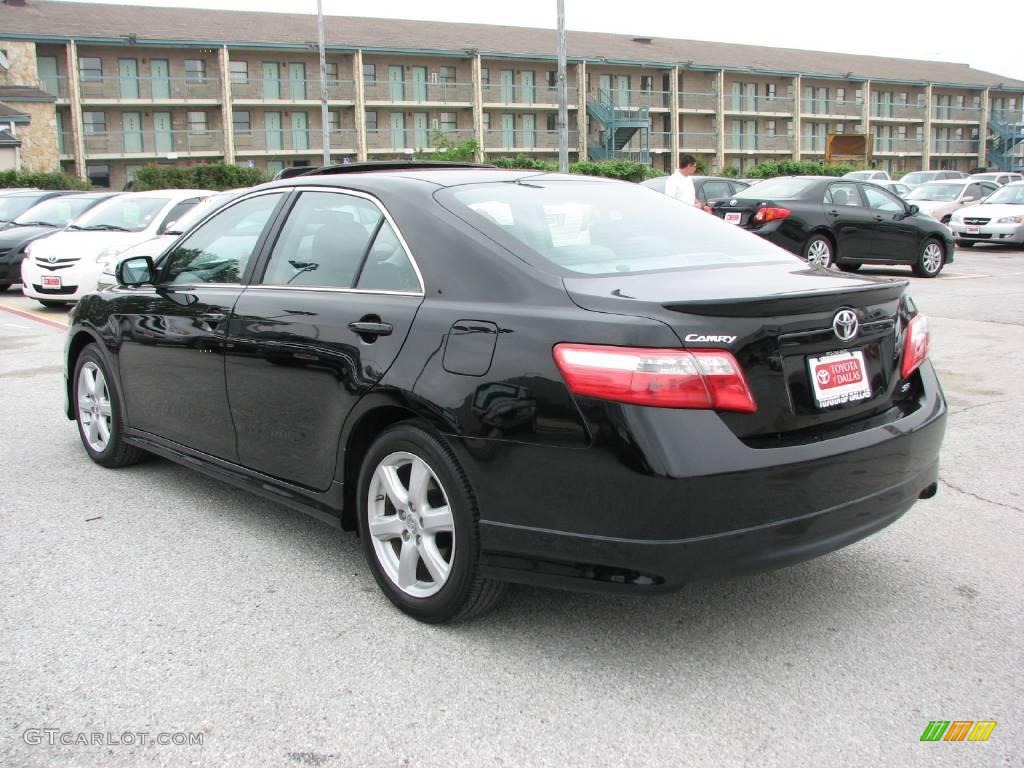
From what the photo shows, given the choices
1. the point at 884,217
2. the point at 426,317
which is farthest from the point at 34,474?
the point at 884,217

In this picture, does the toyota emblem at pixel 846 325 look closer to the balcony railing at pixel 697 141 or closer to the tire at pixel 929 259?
the tire at pixel 929 259

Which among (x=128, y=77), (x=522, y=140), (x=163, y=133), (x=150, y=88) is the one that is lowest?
(x=163, y=133)

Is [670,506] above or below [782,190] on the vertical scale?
below

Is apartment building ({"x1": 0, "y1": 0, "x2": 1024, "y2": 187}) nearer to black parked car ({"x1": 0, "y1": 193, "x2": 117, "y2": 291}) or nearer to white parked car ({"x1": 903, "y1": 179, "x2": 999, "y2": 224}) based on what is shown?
white parked car ({"x1": 903, "y1": 179, "x2": 999, "y2": 224})

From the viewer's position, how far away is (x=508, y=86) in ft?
192

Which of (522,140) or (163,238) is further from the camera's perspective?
(522,140)

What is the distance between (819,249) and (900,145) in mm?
64288

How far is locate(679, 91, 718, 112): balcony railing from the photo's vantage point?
209 feet

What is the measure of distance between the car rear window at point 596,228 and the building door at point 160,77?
166ft

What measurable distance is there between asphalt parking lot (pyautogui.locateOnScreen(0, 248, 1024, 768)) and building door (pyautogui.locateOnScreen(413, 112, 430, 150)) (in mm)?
53346

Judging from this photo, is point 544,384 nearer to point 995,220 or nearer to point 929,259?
point 929,259

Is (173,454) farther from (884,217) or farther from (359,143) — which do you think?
(359,143)

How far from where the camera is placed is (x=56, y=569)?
4.05m

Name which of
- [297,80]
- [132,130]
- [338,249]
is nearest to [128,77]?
[132,130]
